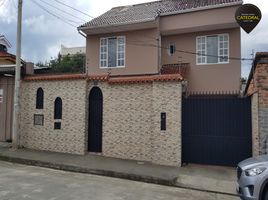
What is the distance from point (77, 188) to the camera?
26.9 feet

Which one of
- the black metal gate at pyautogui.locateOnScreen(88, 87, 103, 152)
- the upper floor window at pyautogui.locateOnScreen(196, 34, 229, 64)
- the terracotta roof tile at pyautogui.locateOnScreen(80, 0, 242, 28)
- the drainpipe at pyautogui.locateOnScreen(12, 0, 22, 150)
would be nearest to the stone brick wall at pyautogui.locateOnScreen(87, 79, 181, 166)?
the black metal gate at pyautogui.locateOnScreen(88, 87, 103, 152)

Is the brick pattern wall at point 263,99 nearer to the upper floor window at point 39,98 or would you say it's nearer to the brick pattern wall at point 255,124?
the brick pattern wall at point 255,124

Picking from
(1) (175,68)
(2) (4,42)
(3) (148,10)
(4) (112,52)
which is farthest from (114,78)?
(2) (4,42)

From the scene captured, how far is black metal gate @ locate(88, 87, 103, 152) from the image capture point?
1296 cm

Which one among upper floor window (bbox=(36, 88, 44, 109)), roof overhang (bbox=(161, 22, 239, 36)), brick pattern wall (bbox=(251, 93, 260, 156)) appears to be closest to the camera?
brick pattern wall (bbox=(251, 93, 260, 156))

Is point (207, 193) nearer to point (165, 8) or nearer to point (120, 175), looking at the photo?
point (120, 175)

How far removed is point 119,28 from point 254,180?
13957 millimetres

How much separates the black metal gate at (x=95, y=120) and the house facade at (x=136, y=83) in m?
0.04

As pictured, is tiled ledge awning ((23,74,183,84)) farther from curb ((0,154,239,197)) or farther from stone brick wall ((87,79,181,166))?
curb ((0,154,239,197))

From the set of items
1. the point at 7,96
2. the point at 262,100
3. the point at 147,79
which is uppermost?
the point at 147,79

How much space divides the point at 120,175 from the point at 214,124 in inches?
153

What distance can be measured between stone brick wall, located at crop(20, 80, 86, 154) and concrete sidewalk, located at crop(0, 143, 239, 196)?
0.63 m

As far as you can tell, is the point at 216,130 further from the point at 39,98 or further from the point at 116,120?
the point at 39,98

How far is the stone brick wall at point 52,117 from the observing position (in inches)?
514
